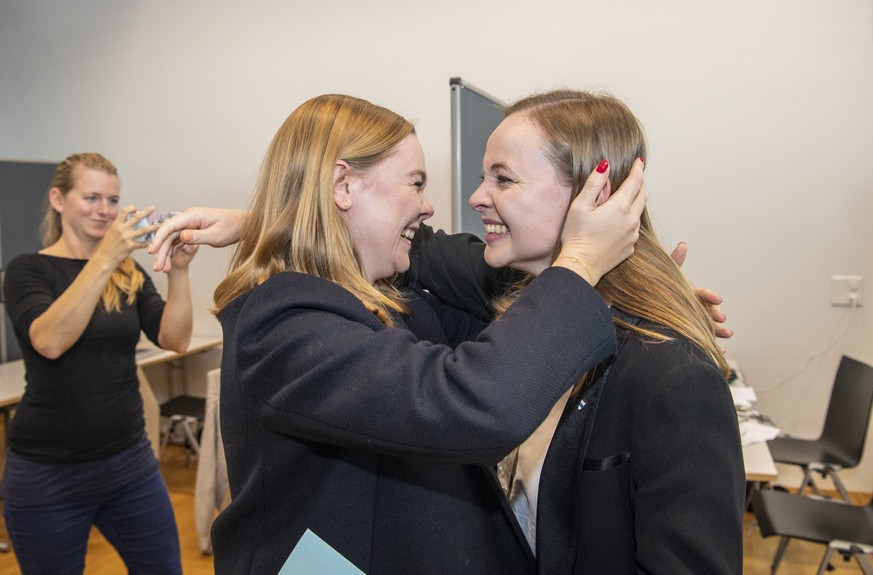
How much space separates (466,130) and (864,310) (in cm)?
247

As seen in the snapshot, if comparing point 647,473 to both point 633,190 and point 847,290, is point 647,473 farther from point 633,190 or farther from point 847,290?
point 847,290

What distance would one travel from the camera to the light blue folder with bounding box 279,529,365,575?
2.86 ft

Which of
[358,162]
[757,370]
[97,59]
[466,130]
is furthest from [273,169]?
[97,59]

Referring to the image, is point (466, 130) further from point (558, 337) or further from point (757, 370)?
point (757, 370)

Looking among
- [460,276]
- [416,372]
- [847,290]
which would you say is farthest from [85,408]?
[847,290]

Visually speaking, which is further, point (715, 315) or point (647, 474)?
point (715, 315)

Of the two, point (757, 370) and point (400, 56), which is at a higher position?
point (400, 56)

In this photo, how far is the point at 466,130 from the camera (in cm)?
237

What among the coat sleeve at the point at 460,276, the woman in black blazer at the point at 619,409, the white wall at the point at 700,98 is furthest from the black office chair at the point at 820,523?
the woman in black blazer at the point at 619,409

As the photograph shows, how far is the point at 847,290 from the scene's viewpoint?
134 inches

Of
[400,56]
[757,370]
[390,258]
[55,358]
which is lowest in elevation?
[757,370]

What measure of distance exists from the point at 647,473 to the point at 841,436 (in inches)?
105

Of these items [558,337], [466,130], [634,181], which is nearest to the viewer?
[558,337]

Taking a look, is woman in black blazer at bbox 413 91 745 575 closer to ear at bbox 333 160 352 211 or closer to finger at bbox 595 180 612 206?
finger at bbox 595 180 612 206
